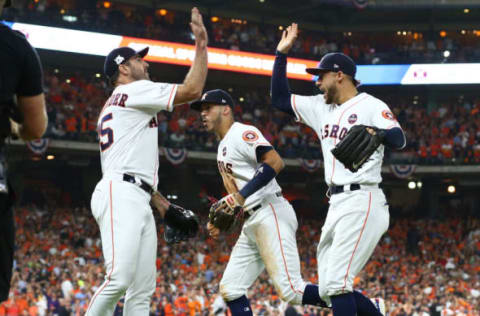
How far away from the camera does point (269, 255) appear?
245 inches

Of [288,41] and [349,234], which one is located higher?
[288,41]

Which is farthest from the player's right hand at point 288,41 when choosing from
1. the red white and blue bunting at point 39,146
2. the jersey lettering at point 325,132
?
the red white and blue bunting at point 39,146

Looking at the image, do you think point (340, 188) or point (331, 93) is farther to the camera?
point (331, 93)

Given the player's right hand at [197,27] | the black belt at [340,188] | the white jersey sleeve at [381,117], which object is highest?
the player's right hand at [197,27]

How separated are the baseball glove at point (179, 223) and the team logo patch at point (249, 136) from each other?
3.25 ft

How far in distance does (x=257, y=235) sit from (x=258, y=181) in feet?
1.88

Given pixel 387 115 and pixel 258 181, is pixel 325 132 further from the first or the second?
pixel 258 181

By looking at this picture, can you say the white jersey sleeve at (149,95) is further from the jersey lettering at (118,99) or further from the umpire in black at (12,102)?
the umpire in black at (12,102)

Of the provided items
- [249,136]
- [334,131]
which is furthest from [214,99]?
[334,131]

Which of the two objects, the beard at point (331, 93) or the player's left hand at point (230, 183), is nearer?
the beard at point (331, 93)

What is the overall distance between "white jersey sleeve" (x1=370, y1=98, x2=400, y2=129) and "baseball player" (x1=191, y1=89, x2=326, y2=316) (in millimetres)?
1025

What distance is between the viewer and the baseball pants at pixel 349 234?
5.21 m

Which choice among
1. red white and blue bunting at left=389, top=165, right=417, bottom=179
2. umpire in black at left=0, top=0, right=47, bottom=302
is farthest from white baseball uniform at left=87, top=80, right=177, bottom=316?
red white and blue bunting at left=389, top=165, right=417, bottom=179

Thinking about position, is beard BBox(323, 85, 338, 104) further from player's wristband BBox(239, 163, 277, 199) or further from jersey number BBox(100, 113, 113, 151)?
jersey number BBox(100, 113, 113, 151)
